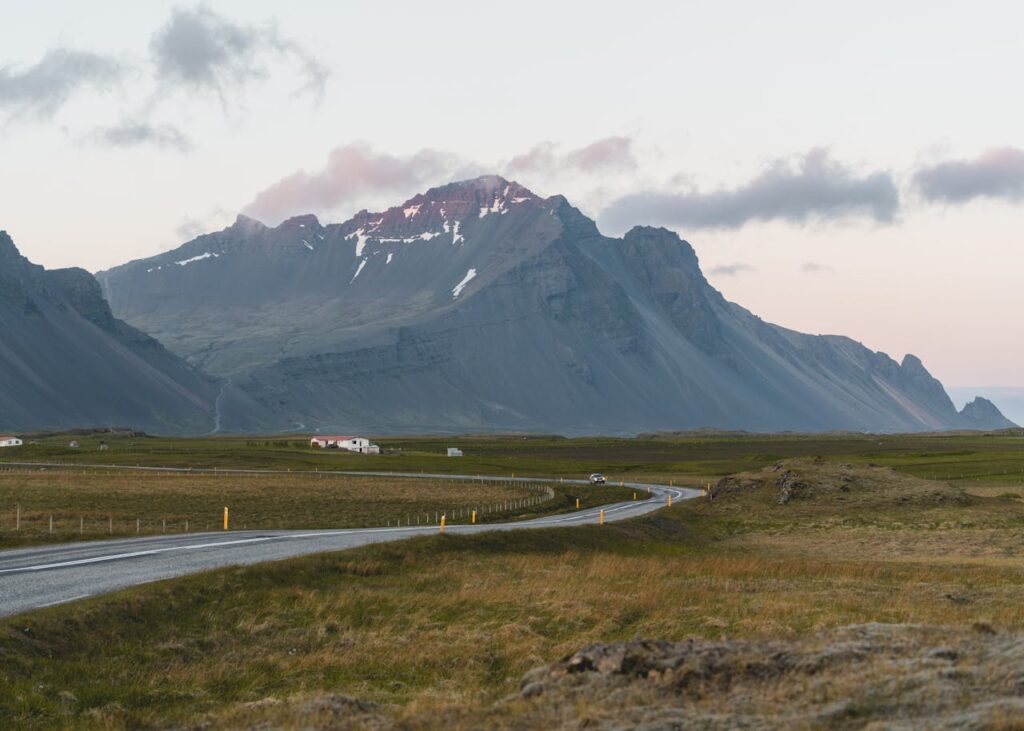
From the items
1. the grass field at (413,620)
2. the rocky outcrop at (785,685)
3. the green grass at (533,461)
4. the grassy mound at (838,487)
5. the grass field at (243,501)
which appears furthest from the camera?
the green grass at (533,461)

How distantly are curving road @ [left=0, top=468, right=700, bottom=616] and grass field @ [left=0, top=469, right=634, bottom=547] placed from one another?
452cm

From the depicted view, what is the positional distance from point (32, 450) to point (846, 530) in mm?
138808

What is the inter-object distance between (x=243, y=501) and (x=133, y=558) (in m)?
44.5

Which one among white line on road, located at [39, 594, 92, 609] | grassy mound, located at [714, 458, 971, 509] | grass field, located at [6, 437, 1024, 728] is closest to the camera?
grass field, located at [6, 437, 1024, 728]

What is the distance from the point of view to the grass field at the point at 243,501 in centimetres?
5628

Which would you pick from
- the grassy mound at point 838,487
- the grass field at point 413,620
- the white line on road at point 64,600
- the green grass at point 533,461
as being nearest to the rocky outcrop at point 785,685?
the grass field at point 413,620

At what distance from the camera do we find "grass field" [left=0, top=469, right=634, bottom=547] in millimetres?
56275

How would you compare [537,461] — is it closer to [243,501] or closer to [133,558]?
[243,501]

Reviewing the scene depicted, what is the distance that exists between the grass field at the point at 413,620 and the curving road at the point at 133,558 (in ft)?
6.65

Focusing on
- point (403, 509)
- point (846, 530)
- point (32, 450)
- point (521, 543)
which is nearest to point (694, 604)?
point (521, 543)

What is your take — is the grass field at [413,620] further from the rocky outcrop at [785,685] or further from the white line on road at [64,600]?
the rocky outcrop at [785,685]

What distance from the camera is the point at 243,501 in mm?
77875

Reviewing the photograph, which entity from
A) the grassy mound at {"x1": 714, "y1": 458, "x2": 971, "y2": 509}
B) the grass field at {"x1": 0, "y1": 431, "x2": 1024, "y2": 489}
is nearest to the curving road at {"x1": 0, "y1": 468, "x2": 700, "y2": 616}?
the grassy mound at {"x1": 714, "y1": 458, "x2": 971, "y2": 509}

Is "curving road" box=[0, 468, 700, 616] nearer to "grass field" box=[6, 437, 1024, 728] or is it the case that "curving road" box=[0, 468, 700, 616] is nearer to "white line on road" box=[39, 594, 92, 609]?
"white line on road" box=[39, 594, 92, 609]
